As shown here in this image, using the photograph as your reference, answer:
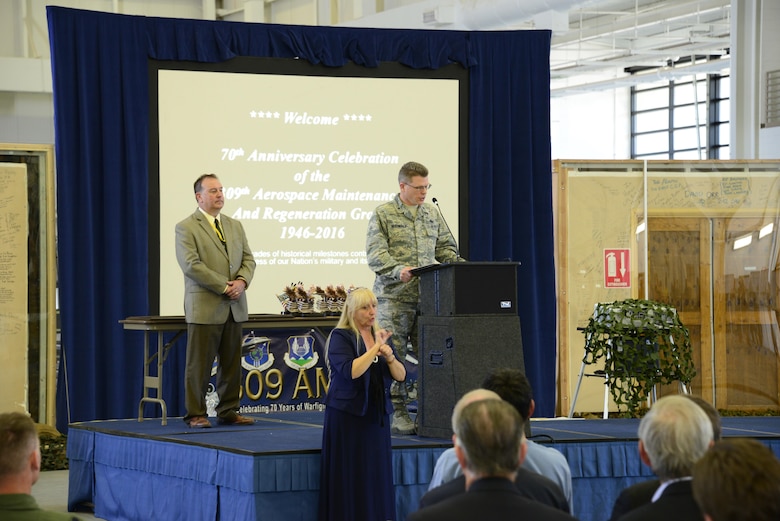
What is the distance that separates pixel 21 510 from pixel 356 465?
264cm

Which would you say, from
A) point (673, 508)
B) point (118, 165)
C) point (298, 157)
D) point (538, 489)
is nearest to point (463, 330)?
point (538, 489)

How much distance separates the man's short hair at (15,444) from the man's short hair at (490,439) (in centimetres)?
95

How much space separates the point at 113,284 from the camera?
26.9ft

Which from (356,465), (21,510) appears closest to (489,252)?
(356,465)

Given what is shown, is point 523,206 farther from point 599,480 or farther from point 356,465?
point 356,465

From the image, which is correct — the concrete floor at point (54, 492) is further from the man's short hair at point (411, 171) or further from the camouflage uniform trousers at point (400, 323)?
the man's short hair at point (411, 171)

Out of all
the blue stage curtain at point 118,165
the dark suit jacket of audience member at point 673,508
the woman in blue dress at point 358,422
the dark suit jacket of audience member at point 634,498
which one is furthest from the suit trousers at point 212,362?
the dark suit jacket of audience member at point 673,508

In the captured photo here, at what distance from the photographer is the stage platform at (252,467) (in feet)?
17.0

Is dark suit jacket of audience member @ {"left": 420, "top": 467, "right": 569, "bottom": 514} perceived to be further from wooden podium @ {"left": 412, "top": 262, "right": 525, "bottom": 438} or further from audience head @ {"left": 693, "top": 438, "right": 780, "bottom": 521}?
wooden podium @ {"left": 412, "top": 262, "right": 525, "bottom": 438}

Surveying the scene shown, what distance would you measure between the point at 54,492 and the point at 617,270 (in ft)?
14.5

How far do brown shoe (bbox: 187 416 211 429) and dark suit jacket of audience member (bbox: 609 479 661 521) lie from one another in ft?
12.7

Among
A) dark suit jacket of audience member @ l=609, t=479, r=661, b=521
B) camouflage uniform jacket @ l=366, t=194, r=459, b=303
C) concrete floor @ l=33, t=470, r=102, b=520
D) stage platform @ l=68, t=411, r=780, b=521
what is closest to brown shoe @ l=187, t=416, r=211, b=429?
stage platform @ l=68, t=411, r=780, b=521

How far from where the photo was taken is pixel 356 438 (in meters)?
4.96

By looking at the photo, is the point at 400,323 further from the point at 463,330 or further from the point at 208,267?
the point at 208,267
